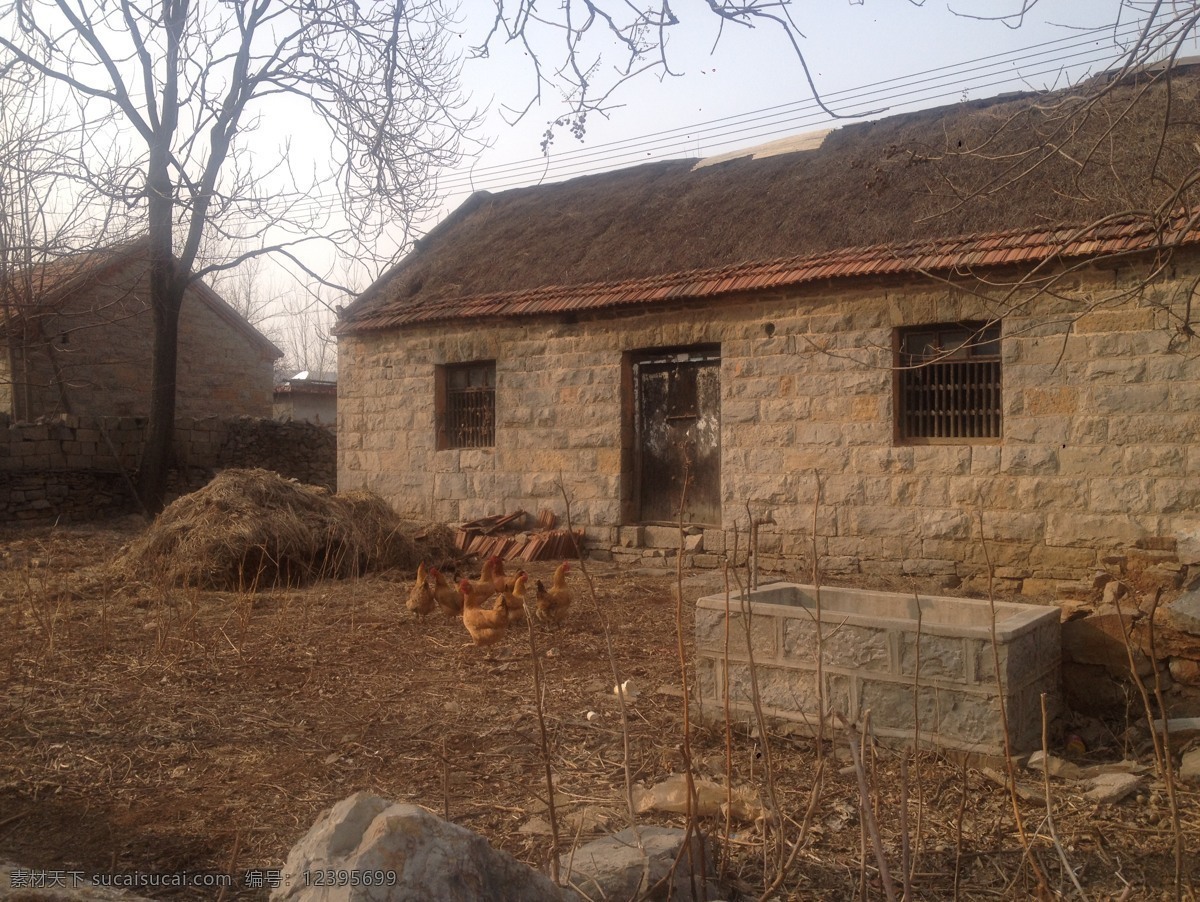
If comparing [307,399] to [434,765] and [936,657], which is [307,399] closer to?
[434,765]

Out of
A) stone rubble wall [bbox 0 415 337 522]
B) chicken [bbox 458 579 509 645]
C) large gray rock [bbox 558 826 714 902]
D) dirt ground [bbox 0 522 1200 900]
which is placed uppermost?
stone rubble wall [bbox 0 415 337 522]

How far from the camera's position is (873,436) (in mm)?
9305

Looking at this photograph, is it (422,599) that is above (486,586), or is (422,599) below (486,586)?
below

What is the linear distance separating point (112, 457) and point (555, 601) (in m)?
12.5

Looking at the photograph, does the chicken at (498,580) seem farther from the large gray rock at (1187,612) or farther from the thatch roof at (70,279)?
the thatch roof at (70,279)

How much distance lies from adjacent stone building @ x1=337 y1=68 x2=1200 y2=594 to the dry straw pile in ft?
6.88

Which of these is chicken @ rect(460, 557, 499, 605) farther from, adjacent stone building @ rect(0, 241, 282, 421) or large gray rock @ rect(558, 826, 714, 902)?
adjacent stone building @ rect(0, 241, 282, 421)

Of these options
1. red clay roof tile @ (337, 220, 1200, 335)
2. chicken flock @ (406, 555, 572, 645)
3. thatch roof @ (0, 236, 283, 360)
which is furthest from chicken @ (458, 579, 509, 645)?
thatch roof @ (0, 236, 283, 360)

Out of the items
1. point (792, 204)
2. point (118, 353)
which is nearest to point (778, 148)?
point (792, 204)

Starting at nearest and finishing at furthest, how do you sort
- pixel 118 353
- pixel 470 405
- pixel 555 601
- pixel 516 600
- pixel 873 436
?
pixel 516 600, pixel 555 601, pixel 873 436, pixel 470 405, pixel 118 353

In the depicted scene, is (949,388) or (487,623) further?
(949,388)

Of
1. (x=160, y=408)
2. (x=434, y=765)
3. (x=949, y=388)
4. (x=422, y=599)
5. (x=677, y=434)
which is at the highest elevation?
(x=160, y=408)

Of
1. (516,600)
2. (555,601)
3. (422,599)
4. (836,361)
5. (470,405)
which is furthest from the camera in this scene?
(470,405)

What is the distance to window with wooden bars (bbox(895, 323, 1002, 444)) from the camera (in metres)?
8.84
